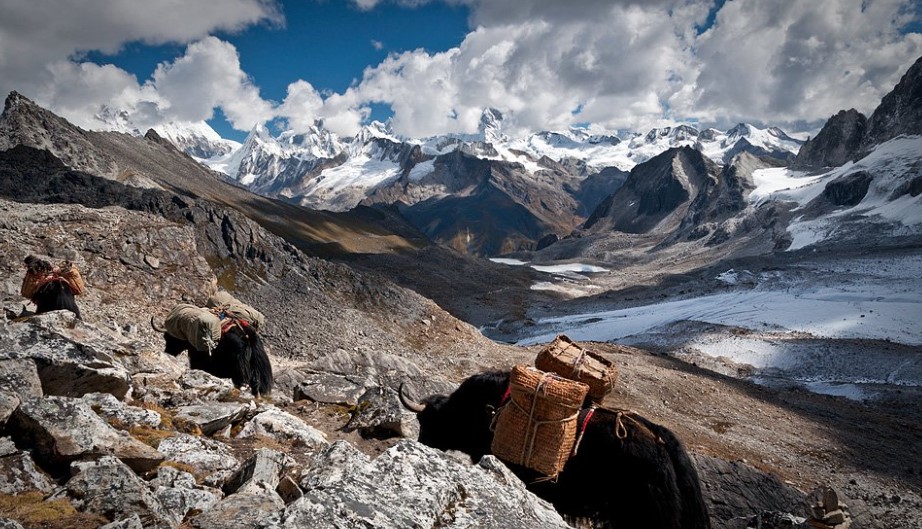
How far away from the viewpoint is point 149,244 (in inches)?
906

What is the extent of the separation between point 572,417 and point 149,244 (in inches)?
961

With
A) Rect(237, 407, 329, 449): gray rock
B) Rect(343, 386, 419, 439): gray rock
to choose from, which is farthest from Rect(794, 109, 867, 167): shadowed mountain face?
Rect(237, 407, 329, 449): gray rock

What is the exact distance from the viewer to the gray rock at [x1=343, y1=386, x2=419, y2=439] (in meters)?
7.25

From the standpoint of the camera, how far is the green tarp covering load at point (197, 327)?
8.20 meters

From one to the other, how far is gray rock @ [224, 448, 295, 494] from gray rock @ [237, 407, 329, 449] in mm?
1818

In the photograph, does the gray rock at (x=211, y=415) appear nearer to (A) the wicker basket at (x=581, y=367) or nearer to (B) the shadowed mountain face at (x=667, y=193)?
(A) the wicker basket at (x=581, y=367)

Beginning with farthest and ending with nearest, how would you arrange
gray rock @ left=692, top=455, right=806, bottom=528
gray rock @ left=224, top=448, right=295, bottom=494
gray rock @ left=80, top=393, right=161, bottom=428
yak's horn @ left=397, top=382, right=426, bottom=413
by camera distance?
1. gray rock @ left=692, top=455, right=806, bottom=528
2. yak's horn @ left=397, top=382, right=426, bottom=413
3. gray rock @ left=80, top=393, right=161, bottom=428
4. gray rock @ left=224, top=448, right=295, bottom=494

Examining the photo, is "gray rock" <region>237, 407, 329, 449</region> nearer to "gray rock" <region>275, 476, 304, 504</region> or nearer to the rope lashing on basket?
"gray rock" <region>275, 476, 304, 504</region>

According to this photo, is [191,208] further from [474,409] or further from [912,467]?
[912,467]

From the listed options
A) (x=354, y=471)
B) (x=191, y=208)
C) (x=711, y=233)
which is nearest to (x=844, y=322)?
(x=354, y=471)

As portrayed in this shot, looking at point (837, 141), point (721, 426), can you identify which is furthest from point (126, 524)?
point (837, 141)

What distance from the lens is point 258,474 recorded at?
410 cm

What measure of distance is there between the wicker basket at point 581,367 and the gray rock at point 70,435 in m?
3.77

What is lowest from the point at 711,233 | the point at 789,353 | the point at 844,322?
the point at 789,353
